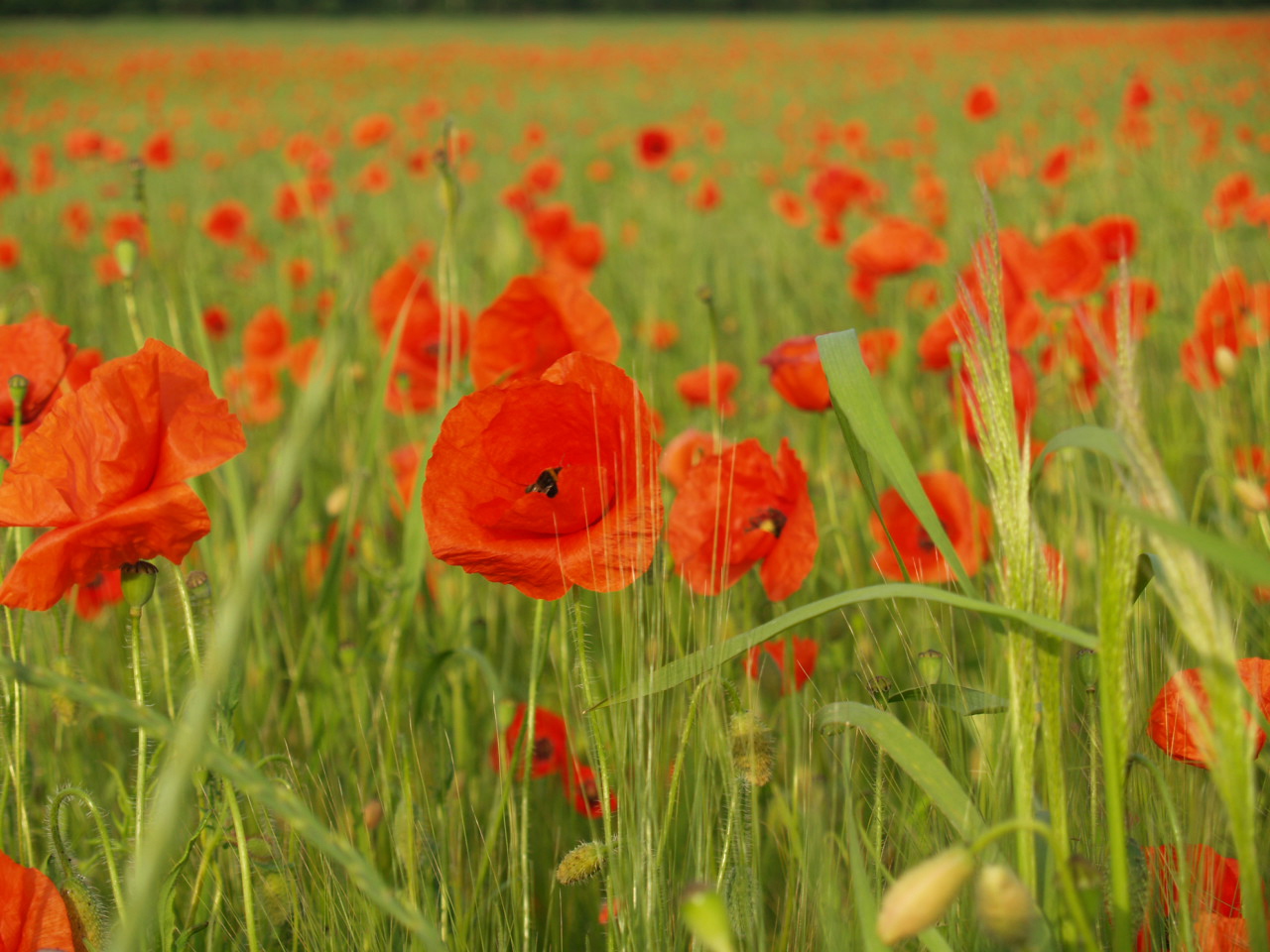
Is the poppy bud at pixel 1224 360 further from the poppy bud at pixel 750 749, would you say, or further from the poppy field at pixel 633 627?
the poppy bud at pixel 750 749

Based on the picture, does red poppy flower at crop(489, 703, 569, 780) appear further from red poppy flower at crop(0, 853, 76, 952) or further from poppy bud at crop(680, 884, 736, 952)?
poppy bud at crop(680, 884, 736, 952)

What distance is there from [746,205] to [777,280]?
2.04 metres

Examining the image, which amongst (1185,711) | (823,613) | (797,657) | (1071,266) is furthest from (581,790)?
(1071,266)

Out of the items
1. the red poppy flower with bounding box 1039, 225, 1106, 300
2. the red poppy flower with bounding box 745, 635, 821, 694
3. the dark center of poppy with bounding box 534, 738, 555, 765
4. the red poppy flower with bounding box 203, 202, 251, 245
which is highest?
the red poppy flower with bounding box 203, 202, 251, 245

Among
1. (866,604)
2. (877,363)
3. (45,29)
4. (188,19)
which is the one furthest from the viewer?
(188,19)

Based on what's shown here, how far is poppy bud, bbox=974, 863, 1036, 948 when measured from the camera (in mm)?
396

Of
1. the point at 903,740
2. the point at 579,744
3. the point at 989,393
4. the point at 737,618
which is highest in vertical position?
the point at 989,393

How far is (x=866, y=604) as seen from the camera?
4.16ft

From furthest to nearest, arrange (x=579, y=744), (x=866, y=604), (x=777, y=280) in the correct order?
1. (x=777, y=280)
2. (x=866, y=604)
3. (x=579, y=744)

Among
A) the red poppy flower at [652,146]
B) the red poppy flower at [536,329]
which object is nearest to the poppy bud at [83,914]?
the red poppy flower at [536,329]

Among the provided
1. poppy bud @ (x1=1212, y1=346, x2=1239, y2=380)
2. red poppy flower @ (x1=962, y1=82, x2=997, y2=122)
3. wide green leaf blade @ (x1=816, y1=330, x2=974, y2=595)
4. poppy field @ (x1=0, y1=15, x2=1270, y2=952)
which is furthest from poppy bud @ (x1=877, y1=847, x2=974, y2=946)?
red poppy flower @ (x1=962, y1=82, x2=997, y2=122)

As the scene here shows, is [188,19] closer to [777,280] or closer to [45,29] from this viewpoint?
[45,29]

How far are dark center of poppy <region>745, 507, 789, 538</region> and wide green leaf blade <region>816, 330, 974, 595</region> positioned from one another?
0.18m

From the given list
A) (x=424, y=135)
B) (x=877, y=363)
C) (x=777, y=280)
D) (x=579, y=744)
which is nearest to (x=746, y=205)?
(x=424, y=135)
